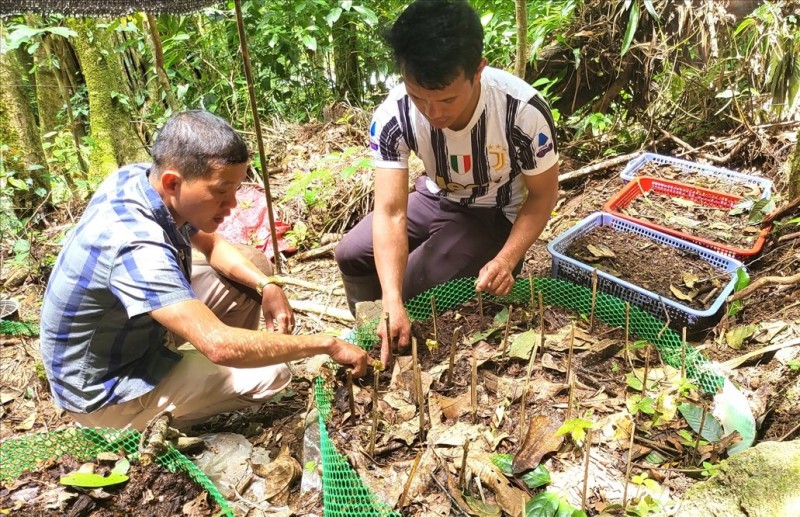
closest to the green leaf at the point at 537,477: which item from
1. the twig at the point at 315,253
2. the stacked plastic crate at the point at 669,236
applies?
the stacked plastic crate at the point at 669,236

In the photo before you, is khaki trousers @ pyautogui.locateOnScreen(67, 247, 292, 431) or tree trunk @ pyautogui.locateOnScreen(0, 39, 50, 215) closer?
khaki trousers @ pyautogui.locateOnScreen(67, 247, 292, 431)

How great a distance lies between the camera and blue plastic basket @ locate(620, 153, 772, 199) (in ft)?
11.5

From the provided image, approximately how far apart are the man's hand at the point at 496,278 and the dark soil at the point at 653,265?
787 millimetres

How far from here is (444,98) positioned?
2016 mm

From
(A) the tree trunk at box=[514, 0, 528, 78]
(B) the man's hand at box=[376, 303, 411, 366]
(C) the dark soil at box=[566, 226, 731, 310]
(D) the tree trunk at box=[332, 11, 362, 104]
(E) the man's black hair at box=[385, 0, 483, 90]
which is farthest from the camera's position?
(D) the tree trunk at box=[332, 11, 362, 104]

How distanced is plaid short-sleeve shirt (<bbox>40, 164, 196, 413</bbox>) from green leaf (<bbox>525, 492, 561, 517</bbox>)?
1.31 m

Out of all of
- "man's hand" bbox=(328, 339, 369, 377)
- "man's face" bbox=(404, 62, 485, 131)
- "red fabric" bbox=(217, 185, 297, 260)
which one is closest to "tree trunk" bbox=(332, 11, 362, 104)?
"red fabric" bbox=(217, 185, 297, 260)

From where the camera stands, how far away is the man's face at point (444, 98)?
6.51 ft

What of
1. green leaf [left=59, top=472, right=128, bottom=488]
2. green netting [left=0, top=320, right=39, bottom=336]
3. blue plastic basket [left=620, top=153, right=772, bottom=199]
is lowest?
green netting [left=0, top=320, right=39, bottom=336]

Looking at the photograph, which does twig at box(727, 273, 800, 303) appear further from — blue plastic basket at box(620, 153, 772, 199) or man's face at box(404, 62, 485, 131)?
man's face at box(404, 62, 485, 131)

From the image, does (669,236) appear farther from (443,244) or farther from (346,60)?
(346,60)

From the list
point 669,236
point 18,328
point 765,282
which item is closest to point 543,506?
point 765,282

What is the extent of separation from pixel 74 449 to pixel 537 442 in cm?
178

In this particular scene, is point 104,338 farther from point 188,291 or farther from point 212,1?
point 212,1
